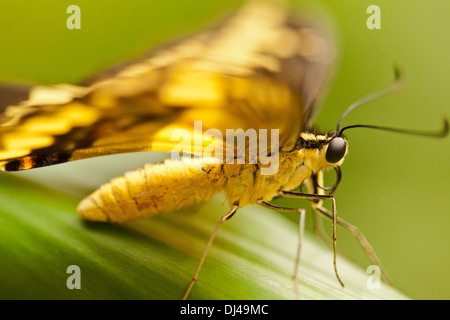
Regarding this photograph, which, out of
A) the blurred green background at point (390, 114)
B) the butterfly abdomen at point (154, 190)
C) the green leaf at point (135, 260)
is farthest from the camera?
the blurred green background at point (390, 114)

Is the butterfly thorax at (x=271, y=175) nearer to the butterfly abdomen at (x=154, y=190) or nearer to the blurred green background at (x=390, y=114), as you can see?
the butterfly abdomen at (x=154, y=190)

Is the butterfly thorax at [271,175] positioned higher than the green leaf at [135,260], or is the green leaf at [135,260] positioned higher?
the butterfly thorax at [271,175]

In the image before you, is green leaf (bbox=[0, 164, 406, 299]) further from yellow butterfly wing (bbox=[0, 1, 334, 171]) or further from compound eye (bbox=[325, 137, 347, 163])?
compound eye (bbox=[325, 137, 347, 163])

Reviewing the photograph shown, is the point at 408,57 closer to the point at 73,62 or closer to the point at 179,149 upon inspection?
the point at 179,149

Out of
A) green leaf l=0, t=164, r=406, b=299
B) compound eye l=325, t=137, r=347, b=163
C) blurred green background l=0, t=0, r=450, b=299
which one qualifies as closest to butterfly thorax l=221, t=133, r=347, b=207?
compound eye l=325, t=137, r=347, b=163

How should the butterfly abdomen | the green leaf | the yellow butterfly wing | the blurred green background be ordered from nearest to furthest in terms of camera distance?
the green leaf < the yellow butterfly wing < the butterfly abdomen < the blurred green background

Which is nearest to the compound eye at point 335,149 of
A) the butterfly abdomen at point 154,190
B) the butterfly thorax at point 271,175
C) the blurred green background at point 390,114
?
the butterfly thorax at point 271,175
